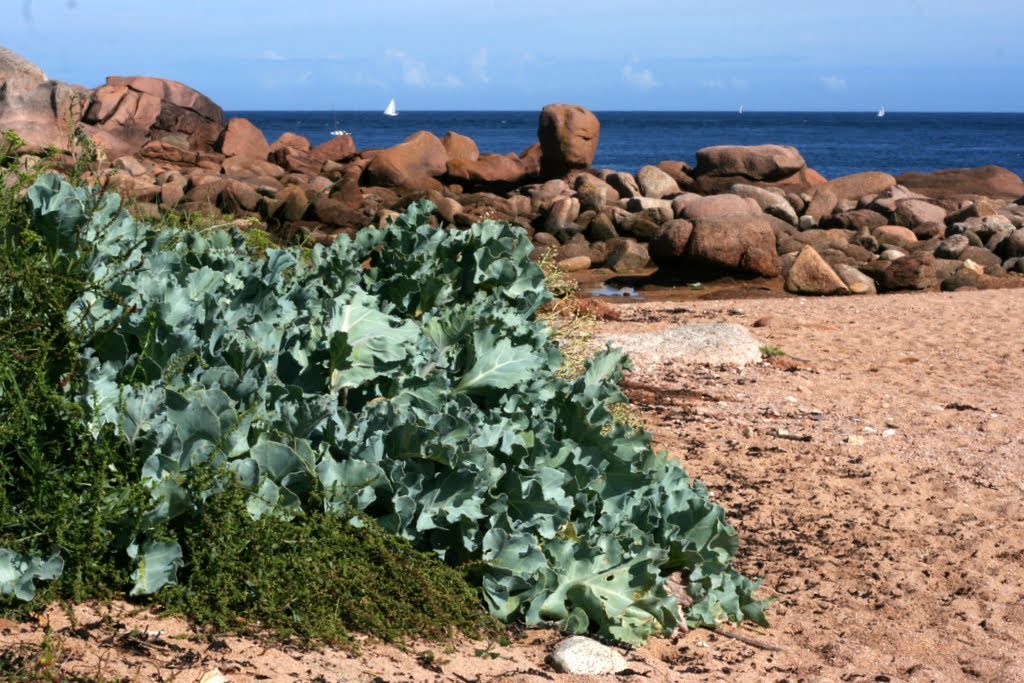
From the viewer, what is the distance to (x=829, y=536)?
15.6 ft

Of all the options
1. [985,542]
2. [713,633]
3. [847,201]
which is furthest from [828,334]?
[847,201]

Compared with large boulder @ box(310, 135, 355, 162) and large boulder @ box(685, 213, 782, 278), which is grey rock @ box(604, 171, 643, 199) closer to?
large boulder @ box(685, 213, 782, 278)

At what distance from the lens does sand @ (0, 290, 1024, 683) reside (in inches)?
109

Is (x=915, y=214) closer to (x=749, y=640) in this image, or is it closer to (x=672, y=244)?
(x=672, y=244)

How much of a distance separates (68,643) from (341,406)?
113 cm

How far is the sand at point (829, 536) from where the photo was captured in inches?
109

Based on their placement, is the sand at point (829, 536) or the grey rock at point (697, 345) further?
the grey rock at point (697, 345)

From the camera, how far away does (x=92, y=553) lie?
2.83 meters

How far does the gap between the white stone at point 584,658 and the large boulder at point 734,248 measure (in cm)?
1293

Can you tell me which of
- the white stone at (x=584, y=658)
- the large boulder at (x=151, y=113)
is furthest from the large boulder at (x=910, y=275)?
the large boulder at (x=151, y=113)

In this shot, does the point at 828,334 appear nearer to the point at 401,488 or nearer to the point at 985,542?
the point at 985,542

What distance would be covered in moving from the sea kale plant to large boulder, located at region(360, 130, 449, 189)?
68.7ft

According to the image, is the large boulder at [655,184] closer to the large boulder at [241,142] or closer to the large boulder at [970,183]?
the large boulder at [970,183]

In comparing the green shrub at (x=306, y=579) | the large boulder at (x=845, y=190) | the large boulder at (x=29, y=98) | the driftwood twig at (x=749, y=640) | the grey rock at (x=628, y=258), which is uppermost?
the large boulder at (x=29, y=98)
